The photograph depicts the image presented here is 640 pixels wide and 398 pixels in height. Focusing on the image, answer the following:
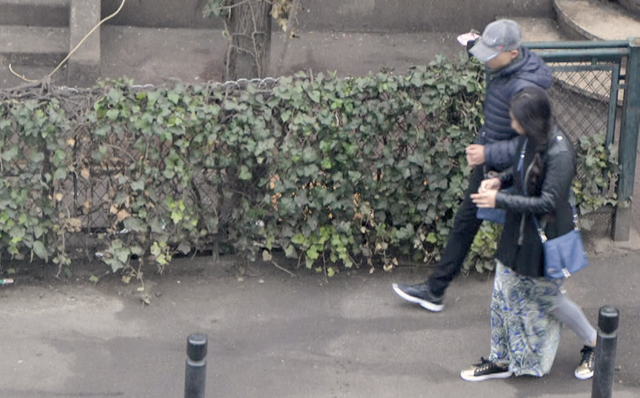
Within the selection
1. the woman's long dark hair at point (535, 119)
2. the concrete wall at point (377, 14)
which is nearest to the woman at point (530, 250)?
the woman's long dark hair at point (535, 119)

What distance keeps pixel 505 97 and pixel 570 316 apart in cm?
116

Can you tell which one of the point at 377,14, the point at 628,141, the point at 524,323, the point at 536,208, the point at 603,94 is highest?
the point at 377,14

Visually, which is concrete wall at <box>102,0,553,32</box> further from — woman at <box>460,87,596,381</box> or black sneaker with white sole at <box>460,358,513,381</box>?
black sneaker with white sole at <box>460,358,513,381</box>

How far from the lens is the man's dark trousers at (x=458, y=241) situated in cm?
580

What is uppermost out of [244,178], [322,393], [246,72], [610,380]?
[246,72]

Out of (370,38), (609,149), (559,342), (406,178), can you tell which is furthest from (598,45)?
(370,38)

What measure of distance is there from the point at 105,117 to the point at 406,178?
5.97 ft

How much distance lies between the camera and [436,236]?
6555 millimetres

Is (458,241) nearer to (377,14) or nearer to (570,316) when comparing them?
(570,316)

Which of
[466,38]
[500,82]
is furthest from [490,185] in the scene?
[466,38]

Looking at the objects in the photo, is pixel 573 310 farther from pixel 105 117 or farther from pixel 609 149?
pixel 105 117

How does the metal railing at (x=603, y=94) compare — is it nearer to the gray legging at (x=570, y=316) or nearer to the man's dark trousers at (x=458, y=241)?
the man's dark trousers at (x=458, y=241)

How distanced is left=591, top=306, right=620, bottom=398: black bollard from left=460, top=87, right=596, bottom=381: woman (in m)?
0.48

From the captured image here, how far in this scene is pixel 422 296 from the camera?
20.5 ft
